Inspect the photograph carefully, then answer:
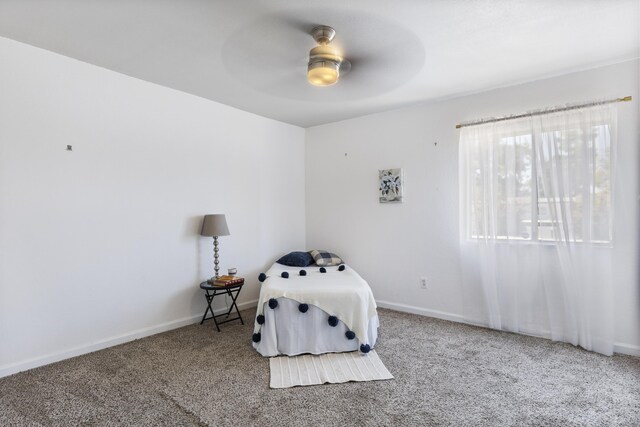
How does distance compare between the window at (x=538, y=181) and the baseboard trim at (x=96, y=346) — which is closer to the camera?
the baseboard trim at (x=96, y=346)

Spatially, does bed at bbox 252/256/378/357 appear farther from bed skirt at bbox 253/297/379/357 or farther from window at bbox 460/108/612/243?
window at bbox 460/108/612/243

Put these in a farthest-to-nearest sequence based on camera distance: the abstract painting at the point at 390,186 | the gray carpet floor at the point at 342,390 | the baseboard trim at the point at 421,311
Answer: the abstract painting at the point at 390,186 → the baseboard trim at the point at 421,311 → the gray carpet floor at the point at 342,390

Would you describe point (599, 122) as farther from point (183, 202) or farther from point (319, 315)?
point (183, 202)

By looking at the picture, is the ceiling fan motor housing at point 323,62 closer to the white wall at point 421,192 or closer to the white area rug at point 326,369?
the white wall at point 421,192

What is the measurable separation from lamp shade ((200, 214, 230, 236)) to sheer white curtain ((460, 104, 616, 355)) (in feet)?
8.29

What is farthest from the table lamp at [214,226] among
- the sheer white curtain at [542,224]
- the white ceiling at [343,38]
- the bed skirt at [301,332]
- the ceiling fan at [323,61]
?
the sheer white curtain at [542,224]

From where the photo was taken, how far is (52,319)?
2.56 meters

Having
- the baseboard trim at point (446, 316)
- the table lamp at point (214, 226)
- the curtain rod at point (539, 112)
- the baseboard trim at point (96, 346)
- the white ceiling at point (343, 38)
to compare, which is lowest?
the baseboard trim at point (446, 316)

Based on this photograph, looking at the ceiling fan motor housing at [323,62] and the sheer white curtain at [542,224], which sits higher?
the ceiling fan motor housing at [323,62]

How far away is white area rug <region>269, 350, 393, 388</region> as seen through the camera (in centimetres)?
229

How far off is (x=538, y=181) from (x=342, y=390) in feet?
8.09

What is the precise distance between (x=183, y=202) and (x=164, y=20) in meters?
1.77

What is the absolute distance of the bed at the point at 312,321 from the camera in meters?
2.71

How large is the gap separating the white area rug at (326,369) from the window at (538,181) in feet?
5.70
